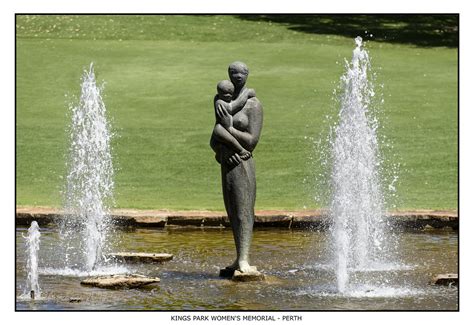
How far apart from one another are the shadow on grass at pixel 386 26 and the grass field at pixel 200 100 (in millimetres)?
418

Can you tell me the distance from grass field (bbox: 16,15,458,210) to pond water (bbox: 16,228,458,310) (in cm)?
280

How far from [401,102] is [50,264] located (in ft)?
52.0

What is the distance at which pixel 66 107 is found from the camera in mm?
27812

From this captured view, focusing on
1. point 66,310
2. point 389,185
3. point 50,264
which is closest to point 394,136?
point 389,185

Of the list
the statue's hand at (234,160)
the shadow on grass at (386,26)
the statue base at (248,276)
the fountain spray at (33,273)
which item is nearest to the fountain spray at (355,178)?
the statue base at (248,276)

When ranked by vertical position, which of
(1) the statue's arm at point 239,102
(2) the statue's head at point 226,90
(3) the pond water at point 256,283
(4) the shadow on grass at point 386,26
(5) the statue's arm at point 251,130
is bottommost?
(3) the pond water at point 256,283

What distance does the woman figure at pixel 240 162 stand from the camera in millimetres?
12797

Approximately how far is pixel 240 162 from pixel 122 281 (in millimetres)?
1829

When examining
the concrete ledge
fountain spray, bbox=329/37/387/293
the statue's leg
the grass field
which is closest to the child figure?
the statue's leg

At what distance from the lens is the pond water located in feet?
38.4

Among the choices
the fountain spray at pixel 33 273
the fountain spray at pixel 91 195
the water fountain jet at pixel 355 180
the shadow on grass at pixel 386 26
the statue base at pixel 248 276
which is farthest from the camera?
the shadow on grass at pixel 386 26

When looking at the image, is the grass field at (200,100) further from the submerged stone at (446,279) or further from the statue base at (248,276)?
the submerged stone at (446,279)

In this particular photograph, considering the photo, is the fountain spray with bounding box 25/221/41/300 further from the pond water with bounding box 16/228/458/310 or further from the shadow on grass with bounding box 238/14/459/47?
the shadow on grass with bounding box 238/14/459/47

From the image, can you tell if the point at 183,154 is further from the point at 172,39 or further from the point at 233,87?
the point at 172,39
